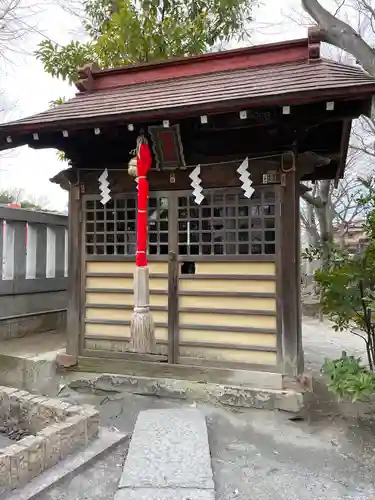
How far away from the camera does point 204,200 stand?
15.4 feet

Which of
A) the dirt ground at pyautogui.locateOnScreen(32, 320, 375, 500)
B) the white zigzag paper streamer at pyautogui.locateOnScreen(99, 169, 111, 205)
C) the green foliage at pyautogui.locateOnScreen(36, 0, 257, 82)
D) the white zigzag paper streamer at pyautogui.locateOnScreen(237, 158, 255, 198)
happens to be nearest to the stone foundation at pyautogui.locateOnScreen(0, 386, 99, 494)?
the dirt ground at pyautogui.locateOnScreen(32, 320, 375, 500)

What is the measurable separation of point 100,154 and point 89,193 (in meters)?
0.52

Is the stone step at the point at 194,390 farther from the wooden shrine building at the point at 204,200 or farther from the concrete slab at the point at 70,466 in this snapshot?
the concrete slab at the point at 70,466

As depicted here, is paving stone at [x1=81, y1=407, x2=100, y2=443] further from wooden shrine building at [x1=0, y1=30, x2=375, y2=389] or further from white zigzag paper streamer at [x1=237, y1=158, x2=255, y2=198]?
white zigzag paper streamer at [x1=237, y1=158, x2=255, y2=198]

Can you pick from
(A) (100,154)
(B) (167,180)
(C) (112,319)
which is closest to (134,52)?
(A) (100,154)

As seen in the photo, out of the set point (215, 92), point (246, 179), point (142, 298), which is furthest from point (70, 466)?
point (215, 92)

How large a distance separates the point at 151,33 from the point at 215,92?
533cm

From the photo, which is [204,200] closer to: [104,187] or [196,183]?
[196,183]

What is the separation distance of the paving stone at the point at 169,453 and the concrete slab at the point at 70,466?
8.8 inches

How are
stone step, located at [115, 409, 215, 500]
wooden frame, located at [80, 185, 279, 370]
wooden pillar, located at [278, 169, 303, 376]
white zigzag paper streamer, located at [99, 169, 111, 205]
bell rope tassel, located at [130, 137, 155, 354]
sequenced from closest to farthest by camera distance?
stone step, located at [115, 409, 215, 500] → bell rope tassel, located at [130, 137, 155, 354] → wooden pillar, located at [278, 169, 303, 376] → wooden frame, located at [80, 185, 279, 370] → white zigzag paper streamer, located at [99, 169, 111, 205]

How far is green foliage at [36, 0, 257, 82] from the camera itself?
326 inches

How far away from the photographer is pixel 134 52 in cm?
852

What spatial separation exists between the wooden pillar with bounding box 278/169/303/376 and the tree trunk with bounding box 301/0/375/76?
513 centimetres

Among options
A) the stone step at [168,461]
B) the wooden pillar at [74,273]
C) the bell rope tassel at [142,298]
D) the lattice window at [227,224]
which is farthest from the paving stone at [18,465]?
the lattice window at [227,224]
